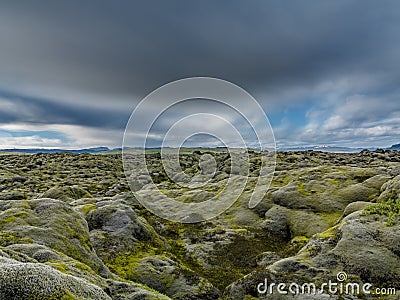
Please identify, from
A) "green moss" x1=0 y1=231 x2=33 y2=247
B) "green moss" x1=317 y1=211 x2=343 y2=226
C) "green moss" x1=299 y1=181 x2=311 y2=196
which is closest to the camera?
"green moss" x1=0 y1=231 x2=33 y2=247

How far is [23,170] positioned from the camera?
173125 millimetres

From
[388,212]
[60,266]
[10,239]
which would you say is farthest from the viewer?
[388,212]

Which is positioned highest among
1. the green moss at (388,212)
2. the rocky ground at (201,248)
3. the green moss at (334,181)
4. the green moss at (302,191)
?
the green moss at (334,181)

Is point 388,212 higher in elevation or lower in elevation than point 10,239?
higher

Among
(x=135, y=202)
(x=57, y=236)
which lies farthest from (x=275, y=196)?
(x=57, y=236)

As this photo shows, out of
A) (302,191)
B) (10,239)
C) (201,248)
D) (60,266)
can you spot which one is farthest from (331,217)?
(10,239)

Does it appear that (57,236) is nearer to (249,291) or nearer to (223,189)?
(249,291)

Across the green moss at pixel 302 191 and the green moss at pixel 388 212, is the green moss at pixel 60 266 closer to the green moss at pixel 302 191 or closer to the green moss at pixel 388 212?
the green moss at pixel 388 212

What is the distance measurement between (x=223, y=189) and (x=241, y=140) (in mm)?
25765

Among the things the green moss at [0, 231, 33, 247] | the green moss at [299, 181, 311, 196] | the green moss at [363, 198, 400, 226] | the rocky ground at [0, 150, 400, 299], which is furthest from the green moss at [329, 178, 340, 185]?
the green moss at [0, 231, 33, 247]

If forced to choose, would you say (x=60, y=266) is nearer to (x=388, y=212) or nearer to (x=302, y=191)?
(x=388, y=212)

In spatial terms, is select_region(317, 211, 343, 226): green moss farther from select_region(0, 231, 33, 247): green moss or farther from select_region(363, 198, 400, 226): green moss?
select_region(0, 231, 33, 247): green moss

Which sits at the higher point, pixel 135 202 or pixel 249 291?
pixel 135 202

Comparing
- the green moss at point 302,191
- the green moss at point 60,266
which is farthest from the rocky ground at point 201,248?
the green moss at point 302,191
